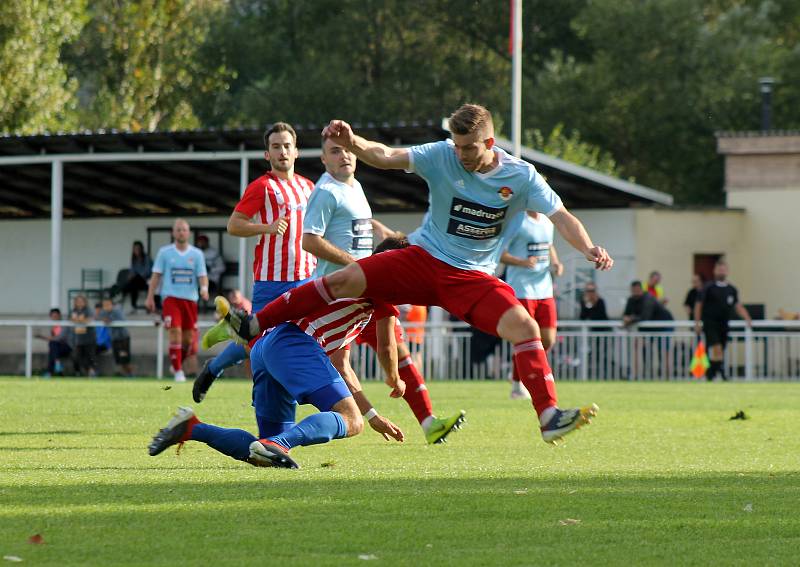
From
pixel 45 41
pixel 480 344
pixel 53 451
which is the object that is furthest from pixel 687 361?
pixel 45 41

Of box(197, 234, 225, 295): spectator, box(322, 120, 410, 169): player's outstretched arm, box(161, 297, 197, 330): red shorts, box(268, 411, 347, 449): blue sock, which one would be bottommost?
box(268, 411, 347, 449): blue sock

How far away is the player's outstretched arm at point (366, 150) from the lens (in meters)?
8.12

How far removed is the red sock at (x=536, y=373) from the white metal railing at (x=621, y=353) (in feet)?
56.2

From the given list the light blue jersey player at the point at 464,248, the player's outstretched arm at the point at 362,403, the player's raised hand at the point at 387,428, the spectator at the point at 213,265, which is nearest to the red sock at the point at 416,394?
the player's outstretched arm at the point at 362,403

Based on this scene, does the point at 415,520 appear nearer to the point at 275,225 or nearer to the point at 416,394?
the point at 416,394

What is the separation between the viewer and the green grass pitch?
554cm

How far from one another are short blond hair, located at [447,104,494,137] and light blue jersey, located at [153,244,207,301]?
1219 cm

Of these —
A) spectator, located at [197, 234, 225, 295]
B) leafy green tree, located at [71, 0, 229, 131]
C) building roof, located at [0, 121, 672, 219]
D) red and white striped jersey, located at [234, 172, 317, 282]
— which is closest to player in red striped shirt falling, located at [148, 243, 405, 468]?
red and white striped jersey, located at [234, 172, 317, 282]

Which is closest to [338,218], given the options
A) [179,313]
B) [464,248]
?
[464,248]

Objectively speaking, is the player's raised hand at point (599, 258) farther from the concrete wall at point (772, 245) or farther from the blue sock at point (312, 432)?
the concrete wall at point (772, 245)

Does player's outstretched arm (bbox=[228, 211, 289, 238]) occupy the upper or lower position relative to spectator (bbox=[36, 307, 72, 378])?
upper

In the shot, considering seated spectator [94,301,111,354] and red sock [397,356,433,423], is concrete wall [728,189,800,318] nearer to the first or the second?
seated spectator [94,301,111,354]

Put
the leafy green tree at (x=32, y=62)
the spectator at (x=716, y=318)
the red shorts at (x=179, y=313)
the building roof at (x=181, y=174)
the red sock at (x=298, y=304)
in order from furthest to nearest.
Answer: the leafy green tree at (x=32, y=62)
the building roof at (x=181, y=174)
the spectator at (x=716, y=318)
the red shorts at (x=179, y=313)
the red sock at (x=298, y=304)

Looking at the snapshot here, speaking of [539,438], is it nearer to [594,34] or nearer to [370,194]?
[370,194]
